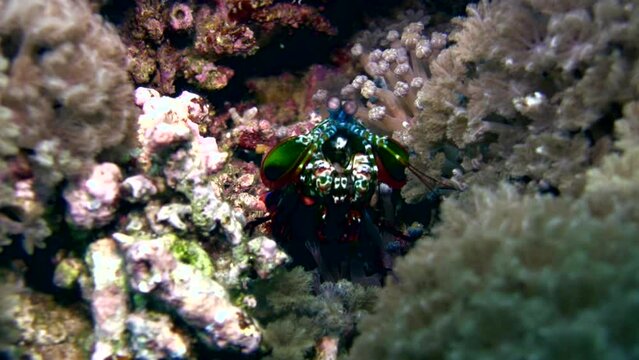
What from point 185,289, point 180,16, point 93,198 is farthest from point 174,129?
point 180,16

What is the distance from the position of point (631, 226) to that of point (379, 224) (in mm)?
2576

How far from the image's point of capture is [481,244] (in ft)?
10.3

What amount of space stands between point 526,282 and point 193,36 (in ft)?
15.0

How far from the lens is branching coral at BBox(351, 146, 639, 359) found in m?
2.55

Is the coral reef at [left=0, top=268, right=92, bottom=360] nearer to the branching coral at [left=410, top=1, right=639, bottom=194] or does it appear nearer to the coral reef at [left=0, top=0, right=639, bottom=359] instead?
the coral reef at [left=0, top=0, right=639, bottom=359]

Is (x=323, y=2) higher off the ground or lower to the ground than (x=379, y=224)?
higher

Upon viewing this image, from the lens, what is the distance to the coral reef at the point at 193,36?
569 centimetres

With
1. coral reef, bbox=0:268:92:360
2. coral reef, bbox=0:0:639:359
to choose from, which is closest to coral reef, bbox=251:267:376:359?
coral reef, bbox=0:0:639:359

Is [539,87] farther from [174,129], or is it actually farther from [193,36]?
[193,36]

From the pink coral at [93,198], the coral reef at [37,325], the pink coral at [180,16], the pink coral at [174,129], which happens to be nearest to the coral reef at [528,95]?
the pink coral at [174,129]

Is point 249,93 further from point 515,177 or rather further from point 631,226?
point 631,226

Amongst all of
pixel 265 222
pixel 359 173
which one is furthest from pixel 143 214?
pixel 359 173

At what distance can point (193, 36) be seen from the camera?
5.91m

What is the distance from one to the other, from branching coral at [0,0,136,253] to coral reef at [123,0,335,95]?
1.94m
